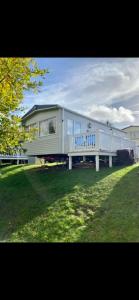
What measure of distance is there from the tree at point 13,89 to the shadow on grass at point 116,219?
1.92 m

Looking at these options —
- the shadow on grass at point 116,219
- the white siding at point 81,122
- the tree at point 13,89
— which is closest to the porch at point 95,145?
the white siding at point 81,122

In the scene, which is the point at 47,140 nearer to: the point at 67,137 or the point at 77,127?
the point at 67,137

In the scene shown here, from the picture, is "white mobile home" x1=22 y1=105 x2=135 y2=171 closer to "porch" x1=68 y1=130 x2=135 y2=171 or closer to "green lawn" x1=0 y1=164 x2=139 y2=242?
"porch" x1=68 y1=130 x2=135 y2=171

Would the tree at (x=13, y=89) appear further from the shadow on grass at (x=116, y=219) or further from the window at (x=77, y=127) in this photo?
the window at (x=77, y=127)

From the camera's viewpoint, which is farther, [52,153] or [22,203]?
[52,153]

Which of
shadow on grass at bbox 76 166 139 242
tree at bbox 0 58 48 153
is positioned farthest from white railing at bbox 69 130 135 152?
tree at bbox 0 58 48 153

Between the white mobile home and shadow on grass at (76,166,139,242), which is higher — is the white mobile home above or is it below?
above

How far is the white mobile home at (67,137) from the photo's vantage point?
6.50 m

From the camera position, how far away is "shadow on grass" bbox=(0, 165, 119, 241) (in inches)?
158
